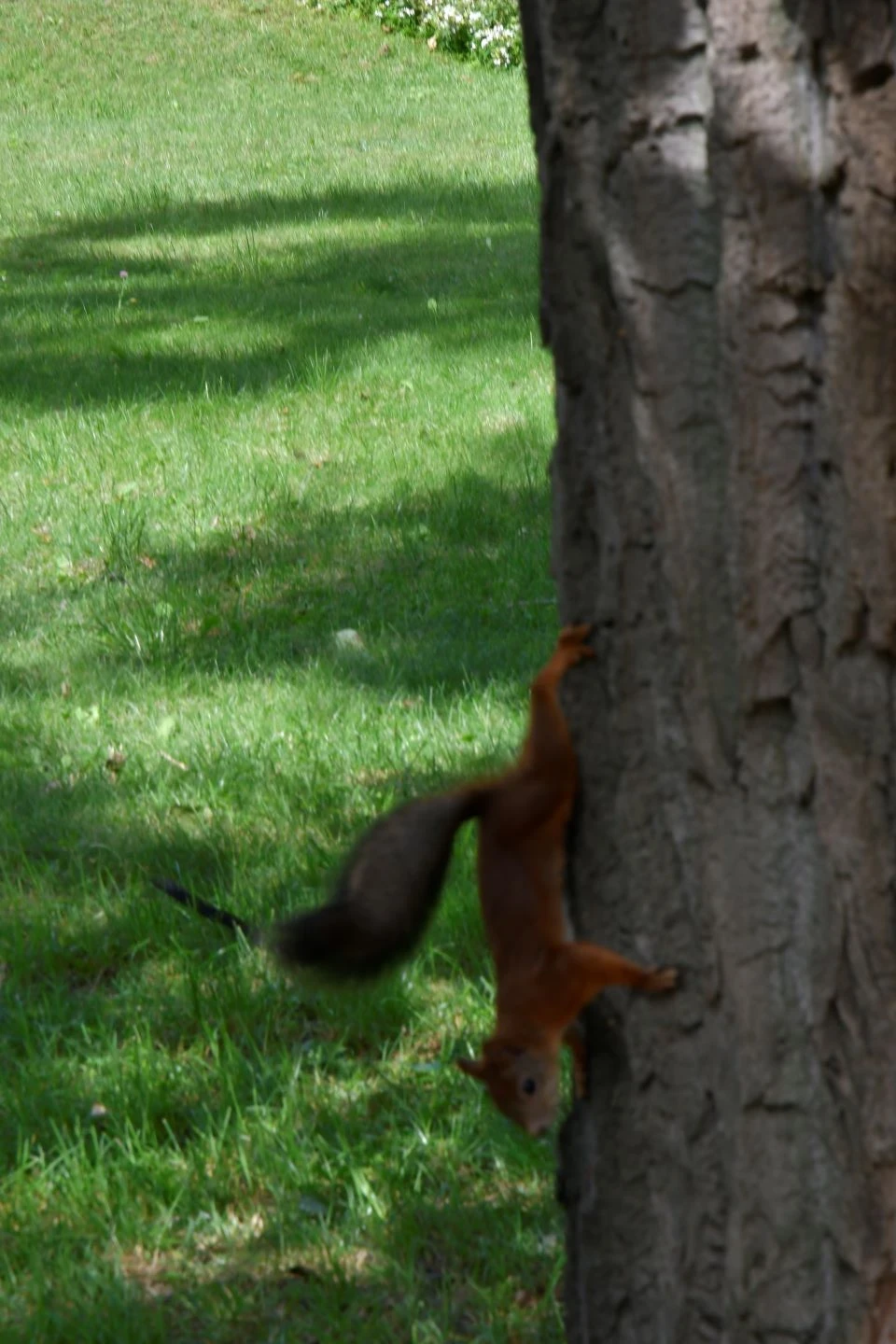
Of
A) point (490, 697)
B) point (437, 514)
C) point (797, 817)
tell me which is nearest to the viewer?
point (797, 817)

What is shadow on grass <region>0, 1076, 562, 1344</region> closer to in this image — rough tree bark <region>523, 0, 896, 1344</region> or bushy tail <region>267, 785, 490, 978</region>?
rough tree bark <region>523, 0, 896, 1344</region>

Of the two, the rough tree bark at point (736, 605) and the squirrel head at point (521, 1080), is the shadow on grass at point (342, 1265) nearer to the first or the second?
the squirrel head at point (521, 1080)

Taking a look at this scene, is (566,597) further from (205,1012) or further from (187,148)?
(187,148)

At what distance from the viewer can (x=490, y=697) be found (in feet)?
13.8

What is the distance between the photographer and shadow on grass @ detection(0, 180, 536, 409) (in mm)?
7594

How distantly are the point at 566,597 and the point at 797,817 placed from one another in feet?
1.25

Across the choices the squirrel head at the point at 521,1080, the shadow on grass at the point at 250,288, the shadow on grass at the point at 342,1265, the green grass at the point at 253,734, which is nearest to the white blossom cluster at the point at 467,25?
the shadow on grass at the point at 250,288

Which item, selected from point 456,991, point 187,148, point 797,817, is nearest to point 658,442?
point 797,817

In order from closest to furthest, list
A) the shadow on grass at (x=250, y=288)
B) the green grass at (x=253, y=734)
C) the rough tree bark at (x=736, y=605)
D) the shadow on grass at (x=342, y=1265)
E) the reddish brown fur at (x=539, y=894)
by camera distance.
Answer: the rough tree bark at (x=736, y=605) < the reddish brown fur at (x=539, y=894) < the shadow on grass at (x=342, y=1265) < the green grass at (x=253, y=734) < the shadow on grass at (x=250, y=288)

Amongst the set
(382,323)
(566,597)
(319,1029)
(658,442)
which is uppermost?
(658,442)

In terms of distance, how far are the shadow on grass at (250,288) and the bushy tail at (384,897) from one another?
5443 mm

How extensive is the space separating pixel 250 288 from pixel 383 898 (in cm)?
754

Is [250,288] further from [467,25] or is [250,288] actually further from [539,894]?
[467,25]

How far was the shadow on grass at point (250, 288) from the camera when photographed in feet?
24.9
